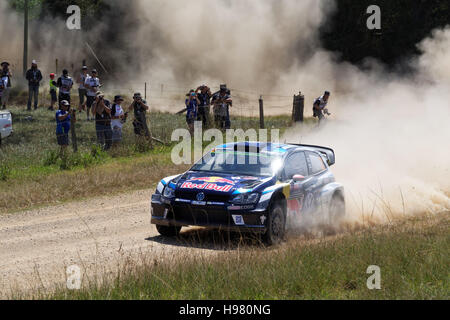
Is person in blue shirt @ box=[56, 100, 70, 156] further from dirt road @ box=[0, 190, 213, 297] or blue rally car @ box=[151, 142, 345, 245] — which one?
blue rally car @ box=[151, 142, 345, 245]

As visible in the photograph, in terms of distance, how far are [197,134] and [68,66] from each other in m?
25.5

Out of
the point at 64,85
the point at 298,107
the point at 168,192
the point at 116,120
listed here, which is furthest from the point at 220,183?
the point at 64,85

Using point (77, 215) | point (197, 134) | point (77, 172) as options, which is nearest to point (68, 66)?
point (197, 134)

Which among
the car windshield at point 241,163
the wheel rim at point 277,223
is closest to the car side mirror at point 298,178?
the car windshield at point 241,163

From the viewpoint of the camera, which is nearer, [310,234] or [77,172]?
[310,234]

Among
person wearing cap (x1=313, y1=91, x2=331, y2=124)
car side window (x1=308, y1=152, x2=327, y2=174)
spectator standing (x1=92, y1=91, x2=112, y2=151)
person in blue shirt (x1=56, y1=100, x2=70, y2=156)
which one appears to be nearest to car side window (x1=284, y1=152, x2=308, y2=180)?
car side window (x1=308, y1=152, x2=327, y2=174)

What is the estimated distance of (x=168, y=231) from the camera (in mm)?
10750

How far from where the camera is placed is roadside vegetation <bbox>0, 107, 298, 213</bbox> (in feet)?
47.0

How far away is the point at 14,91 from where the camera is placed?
1361 inches

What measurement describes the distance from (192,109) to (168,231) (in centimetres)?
1118

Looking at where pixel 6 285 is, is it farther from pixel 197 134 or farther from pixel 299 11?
pixel 299 11

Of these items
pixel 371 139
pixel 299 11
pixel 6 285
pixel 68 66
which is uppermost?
pixel 299 11

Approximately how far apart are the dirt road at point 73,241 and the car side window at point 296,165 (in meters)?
1.92

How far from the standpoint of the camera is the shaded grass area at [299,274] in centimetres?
716
